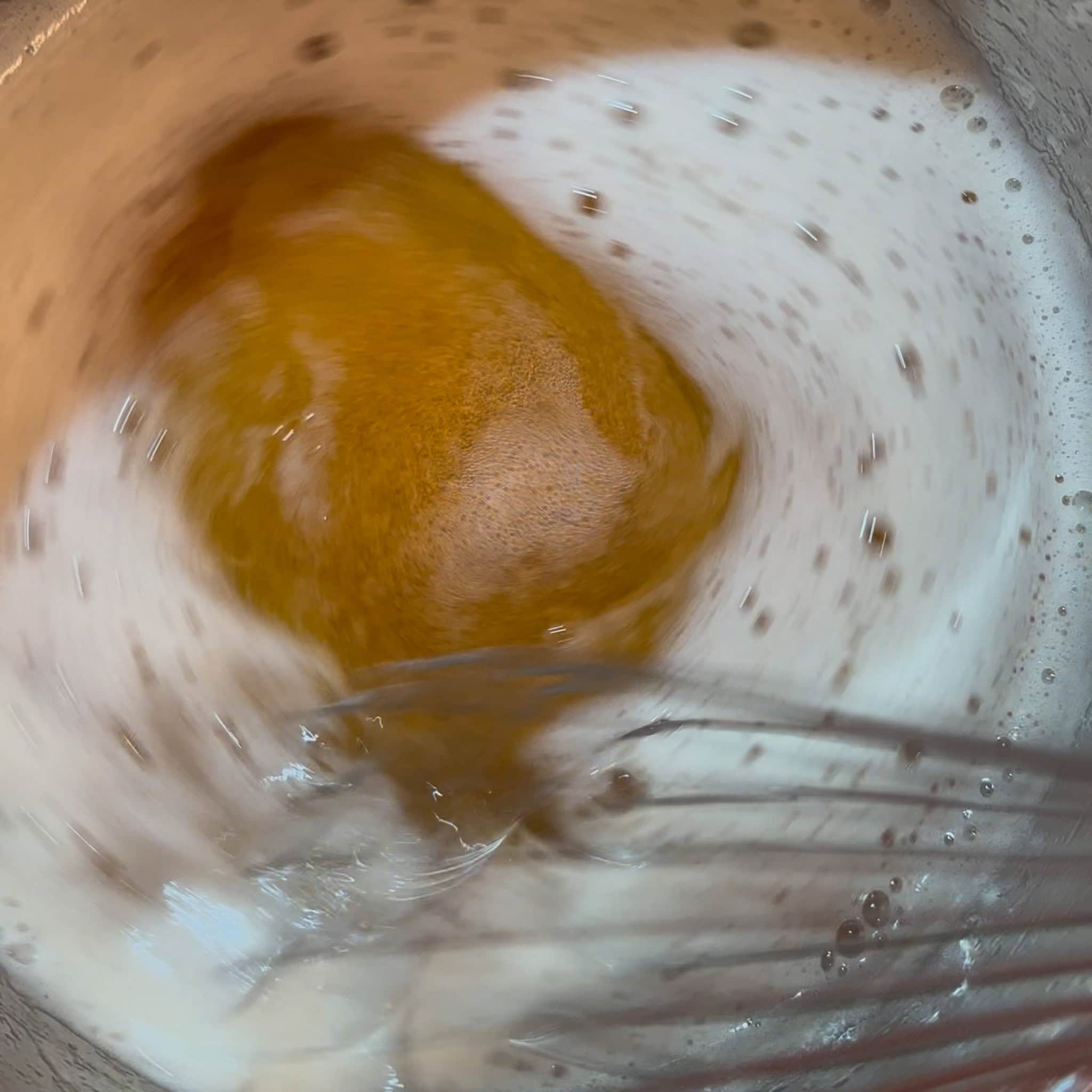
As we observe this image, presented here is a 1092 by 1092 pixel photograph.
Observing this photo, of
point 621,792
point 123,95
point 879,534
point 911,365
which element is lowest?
point 621,792

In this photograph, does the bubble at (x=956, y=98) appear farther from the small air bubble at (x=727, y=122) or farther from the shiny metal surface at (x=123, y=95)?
the small air bubble at (x=727, y=122)

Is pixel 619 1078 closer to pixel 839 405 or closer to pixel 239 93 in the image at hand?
pixel 839 405

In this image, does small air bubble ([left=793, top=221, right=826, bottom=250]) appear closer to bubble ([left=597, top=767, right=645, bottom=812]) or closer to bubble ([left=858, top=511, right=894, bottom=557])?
bubble ([left=858, top=511, right=894, bottom=557])

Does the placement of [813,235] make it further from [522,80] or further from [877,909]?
[877,909]

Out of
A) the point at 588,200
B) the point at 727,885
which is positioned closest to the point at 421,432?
the point at 588,200

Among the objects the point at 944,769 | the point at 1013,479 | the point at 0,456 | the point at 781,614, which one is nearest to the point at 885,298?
the point at 1013,479

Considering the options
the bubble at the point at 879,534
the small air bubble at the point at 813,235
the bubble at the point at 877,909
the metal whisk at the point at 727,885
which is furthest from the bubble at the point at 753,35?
the bubble at the point at 877,909
